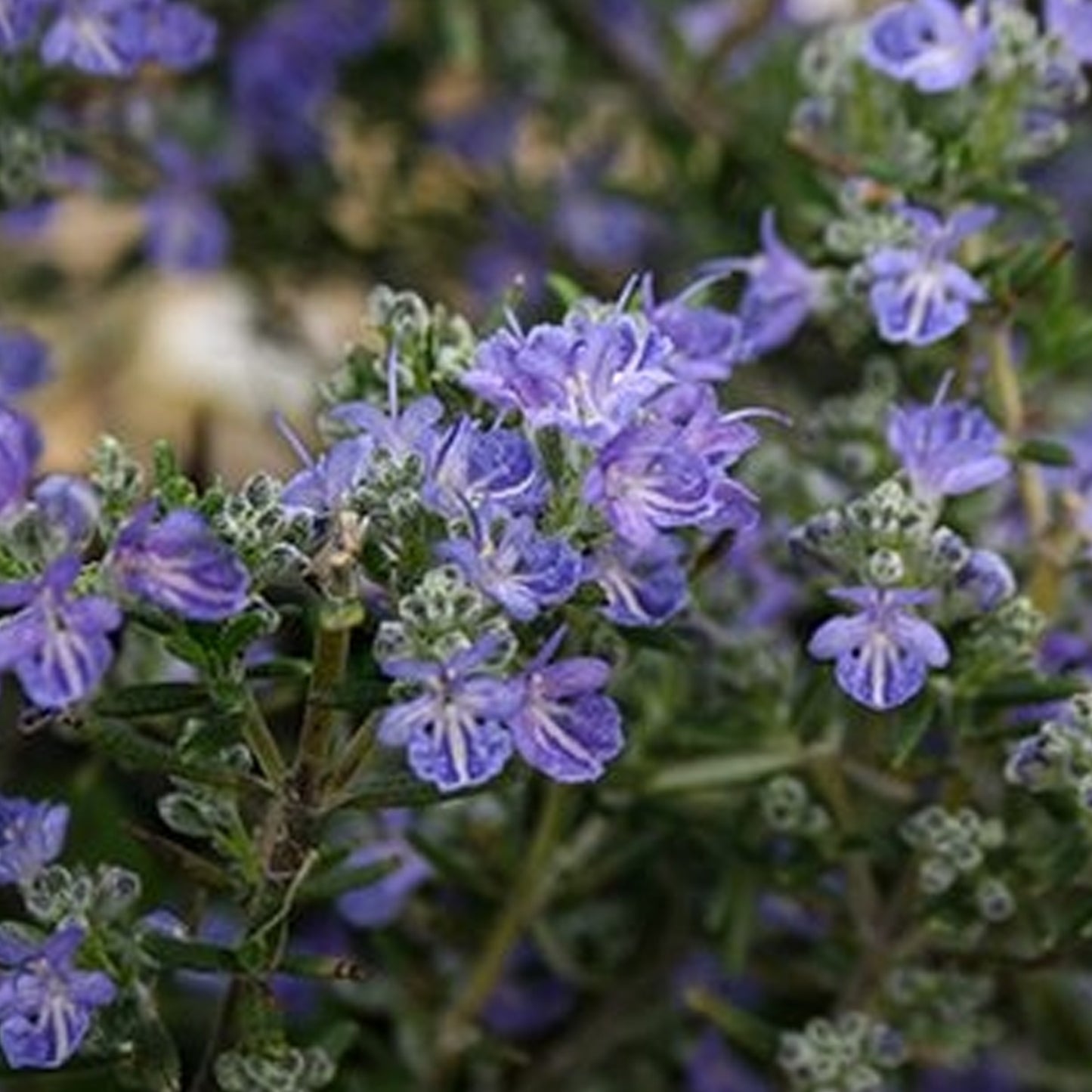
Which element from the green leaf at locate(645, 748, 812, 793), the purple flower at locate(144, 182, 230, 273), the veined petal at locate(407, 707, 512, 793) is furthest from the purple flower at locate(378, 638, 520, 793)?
the purple flower at locate(144, 182, 230, 273)

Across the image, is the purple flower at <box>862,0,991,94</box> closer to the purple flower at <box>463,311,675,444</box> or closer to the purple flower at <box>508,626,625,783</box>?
the purple flower at <box>463,311,675,444</box>

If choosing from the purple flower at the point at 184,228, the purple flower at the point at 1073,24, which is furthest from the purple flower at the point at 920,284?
the purple flower at the point at 184,228

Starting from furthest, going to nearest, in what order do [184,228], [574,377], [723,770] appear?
[184,228]
[723,770]
[574,377]

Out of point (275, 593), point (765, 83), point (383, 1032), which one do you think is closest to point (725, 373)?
point (275, 593)

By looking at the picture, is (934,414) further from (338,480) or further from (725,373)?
(338,480)

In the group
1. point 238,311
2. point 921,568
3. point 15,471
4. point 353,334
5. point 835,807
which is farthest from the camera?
point 238,311

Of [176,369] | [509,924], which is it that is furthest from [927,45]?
[176,369]

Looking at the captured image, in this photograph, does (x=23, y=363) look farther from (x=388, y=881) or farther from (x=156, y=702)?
(x=156, y=702)
